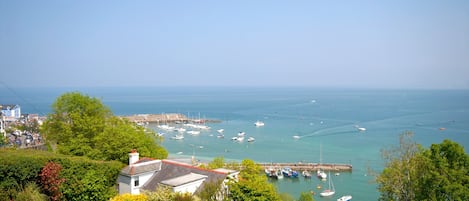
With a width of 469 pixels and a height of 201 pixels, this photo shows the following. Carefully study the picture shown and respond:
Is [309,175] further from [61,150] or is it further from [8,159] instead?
[8,159]

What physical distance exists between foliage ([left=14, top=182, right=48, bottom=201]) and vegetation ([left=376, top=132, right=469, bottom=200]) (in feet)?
39.8

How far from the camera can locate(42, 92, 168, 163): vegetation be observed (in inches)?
711

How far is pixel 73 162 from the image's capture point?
14523mm

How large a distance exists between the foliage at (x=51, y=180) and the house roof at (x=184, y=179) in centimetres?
398

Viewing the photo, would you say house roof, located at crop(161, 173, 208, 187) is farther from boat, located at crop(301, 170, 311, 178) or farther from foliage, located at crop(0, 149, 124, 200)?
boat, located at crop(301, 170, 311, 178)

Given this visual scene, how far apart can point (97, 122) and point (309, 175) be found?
76.3 feet

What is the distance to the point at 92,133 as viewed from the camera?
20625 millimetres

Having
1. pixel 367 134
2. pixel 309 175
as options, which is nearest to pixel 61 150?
pixel 309 175

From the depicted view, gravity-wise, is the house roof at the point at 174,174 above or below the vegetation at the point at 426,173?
below

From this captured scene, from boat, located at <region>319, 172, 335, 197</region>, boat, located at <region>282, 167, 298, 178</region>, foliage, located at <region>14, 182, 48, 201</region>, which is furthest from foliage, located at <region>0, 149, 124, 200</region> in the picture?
boat, located at <region>282, 167, 298, 178</region>

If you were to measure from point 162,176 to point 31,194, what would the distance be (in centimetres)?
454

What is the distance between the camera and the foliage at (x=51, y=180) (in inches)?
539

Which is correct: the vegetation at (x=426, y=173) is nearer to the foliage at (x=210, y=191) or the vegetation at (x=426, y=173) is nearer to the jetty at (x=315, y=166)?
the foliage at (x=210, y=191)

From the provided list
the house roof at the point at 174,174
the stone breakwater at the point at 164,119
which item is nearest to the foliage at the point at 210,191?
the house roof at the point at 174,174
